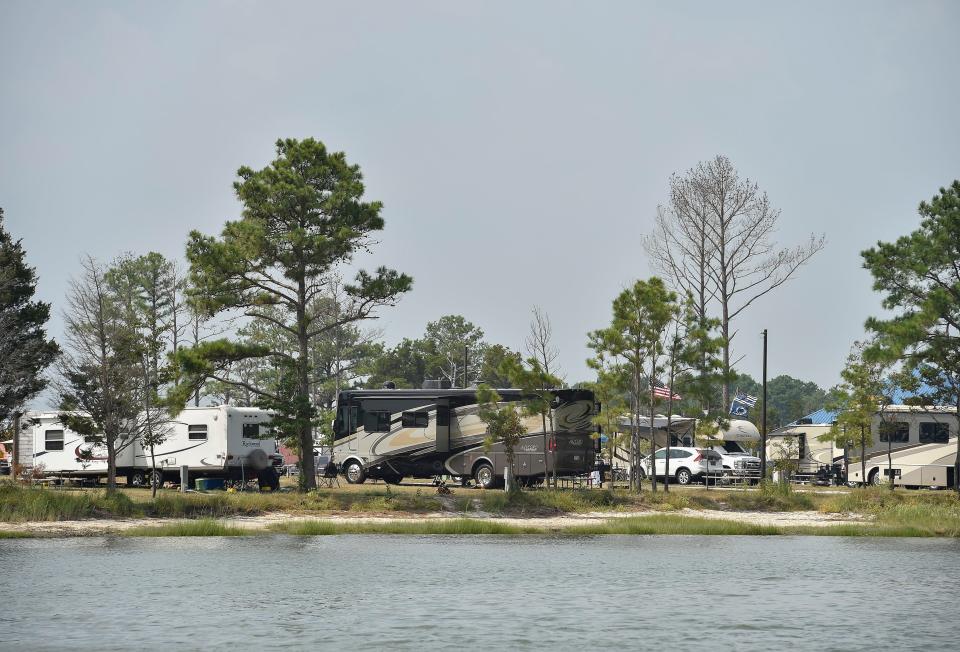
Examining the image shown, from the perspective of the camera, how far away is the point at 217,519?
36.0 metres

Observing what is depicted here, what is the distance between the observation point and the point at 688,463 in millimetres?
49625

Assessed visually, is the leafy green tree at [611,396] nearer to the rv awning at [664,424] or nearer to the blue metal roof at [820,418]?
the rv awning at [664,424]

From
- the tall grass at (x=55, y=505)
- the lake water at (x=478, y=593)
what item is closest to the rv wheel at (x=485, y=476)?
the lake water at (x=478, y=593)

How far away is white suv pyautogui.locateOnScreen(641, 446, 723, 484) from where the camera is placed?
49.3 meters

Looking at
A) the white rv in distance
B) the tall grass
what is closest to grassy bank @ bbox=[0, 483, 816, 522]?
the tall grass

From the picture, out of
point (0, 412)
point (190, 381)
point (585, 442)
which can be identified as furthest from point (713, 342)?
point (0, 412)

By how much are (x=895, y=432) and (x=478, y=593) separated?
31876mm

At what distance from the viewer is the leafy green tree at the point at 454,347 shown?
98.5 metres

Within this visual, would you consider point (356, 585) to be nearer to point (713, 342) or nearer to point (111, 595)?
point (111, 595)

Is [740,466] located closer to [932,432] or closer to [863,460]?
[863,460]

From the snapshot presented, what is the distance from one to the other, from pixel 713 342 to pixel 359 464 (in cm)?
1360

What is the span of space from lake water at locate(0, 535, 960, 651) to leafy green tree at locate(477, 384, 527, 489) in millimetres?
6012

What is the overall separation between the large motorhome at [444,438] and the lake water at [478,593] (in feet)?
29.3

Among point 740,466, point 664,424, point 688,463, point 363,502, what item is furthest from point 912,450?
point 363,502
